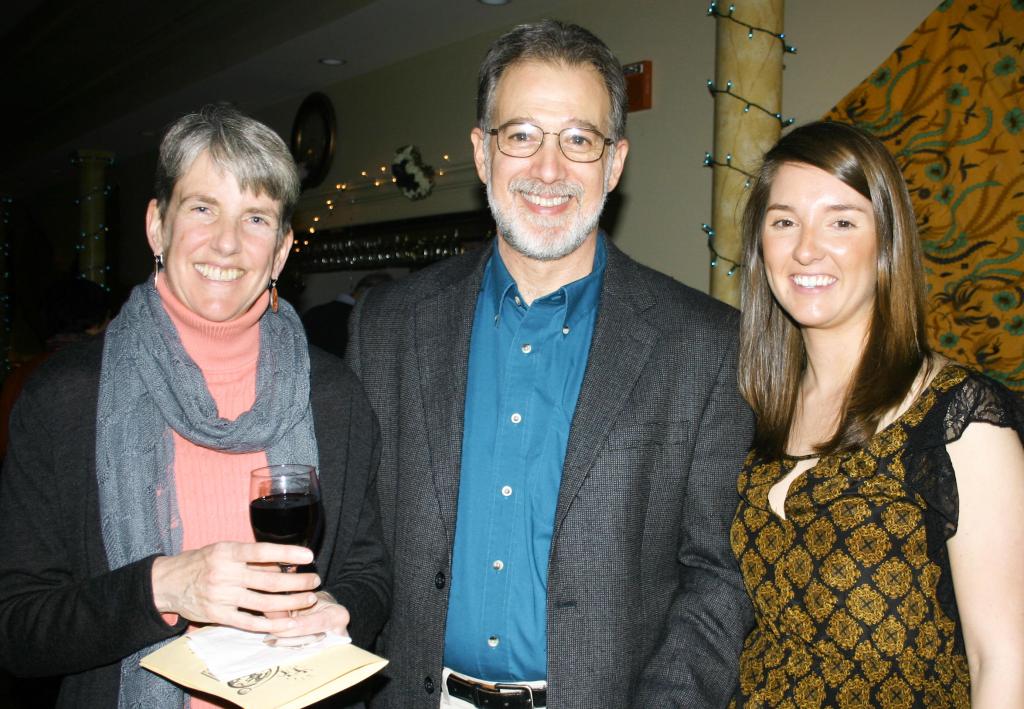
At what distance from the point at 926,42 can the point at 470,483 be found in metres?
2.82

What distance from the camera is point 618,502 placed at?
163 cm

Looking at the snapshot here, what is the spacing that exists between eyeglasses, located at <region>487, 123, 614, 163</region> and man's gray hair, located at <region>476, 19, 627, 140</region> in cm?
7

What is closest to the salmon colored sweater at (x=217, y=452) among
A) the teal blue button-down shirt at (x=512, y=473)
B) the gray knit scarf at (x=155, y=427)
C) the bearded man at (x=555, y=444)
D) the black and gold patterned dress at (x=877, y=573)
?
the gray knit scarf at (x=155, y=427)

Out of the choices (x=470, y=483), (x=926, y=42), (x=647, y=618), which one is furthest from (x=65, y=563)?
(x=926, y=42)

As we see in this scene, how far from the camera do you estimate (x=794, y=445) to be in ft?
5.88

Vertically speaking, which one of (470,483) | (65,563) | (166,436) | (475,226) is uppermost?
(475,226)

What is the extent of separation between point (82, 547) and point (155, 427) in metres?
0.26

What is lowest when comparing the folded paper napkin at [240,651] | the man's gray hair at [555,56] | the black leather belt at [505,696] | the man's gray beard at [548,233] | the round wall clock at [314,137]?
the black leather belt at [505,696]

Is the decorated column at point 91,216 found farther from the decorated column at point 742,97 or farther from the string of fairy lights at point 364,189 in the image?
the decorated column at point 742,97

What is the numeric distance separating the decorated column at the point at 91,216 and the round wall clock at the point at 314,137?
11.8 feet

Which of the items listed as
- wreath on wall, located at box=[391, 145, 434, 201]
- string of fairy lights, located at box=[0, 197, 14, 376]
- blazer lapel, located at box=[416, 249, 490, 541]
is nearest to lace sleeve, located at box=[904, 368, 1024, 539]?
blazer lapel, located at box=[416, 249, 490, 541]

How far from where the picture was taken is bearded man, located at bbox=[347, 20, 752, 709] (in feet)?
5.32

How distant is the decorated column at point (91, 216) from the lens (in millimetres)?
9469

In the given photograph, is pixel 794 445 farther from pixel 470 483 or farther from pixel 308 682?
pixel 308 682
